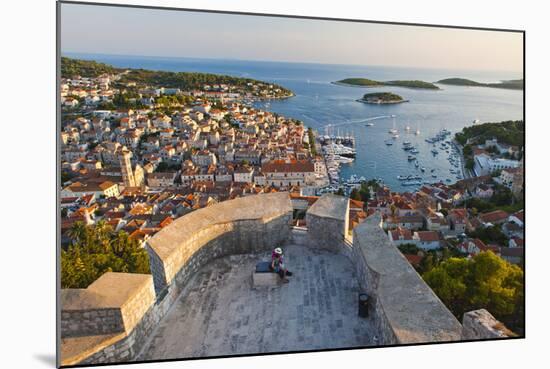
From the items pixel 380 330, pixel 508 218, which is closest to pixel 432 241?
pixel 508 218

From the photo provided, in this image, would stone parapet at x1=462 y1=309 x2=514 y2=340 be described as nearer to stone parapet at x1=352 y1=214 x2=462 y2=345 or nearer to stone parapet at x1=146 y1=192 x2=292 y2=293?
stone parapet at x1=352 y1=214 x2=462 y2=345

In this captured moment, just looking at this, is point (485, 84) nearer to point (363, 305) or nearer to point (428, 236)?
point (363, 305)

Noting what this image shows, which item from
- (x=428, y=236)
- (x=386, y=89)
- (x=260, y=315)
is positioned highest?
(x=386, y=89)

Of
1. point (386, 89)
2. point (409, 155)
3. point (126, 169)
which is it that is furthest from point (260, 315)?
point (126, 169)

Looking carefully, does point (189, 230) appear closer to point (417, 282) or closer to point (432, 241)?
point (417, 282)

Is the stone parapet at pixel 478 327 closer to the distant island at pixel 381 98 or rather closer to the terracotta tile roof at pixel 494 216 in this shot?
the terracotta tile roof at pixel 494 216

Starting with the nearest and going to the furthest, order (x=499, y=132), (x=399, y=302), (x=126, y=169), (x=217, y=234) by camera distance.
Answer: (x=399, y=302), (x=217, y=234), (x=499, y=132), (x=126, y=169)
